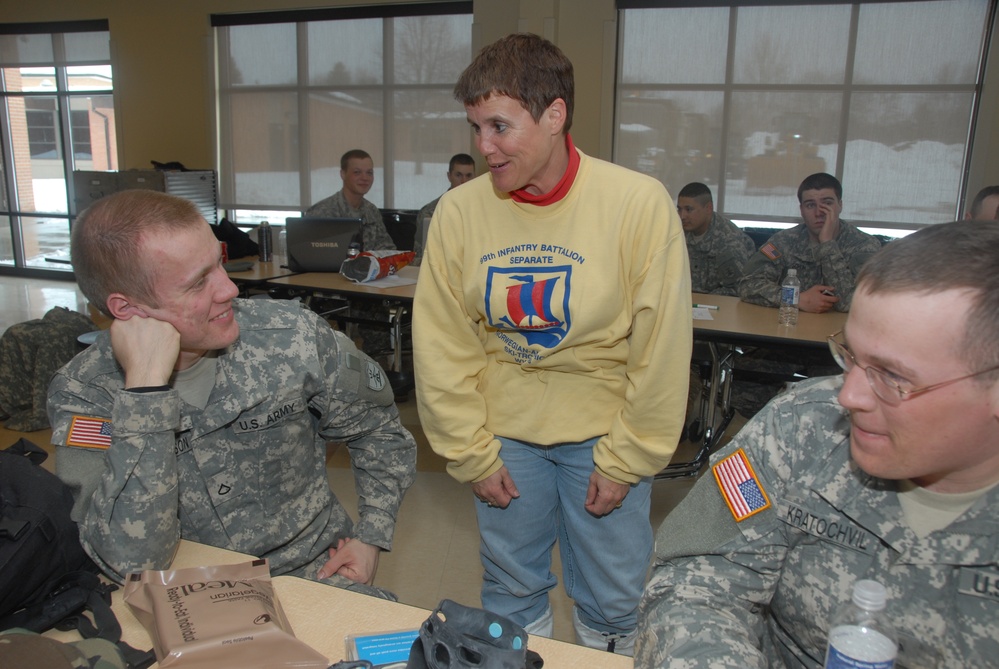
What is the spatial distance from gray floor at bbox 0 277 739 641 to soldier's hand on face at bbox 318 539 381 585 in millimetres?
919

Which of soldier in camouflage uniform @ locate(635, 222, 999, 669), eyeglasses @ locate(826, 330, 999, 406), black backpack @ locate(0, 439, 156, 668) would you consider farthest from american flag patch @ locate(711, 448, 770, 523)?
black backpack @ locate(0, 439, 156, 668)

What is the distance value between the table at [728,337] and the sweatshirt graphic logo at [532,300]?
158 cm

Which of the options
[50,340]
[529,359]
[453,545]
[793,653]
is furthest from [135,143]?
[793,653]

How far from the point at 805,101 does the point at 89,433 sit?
632 centimetres

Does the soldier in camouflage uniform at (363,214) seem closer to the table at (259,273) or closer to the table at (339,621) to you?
the table at (259,273)

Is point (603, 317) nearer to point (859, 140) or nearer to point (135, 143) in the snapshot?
point (859, 140)

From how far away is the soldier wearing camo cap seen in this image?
3.71 ft

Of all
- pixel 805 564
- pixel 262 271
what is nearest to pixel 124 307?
pixel 805 564

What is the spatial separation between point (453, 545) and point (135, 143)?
7.14 meters

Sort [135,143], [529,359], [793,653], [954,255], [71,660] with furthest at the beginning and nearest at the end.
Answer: [135,143], [529,359], [793,653], [71,660], [954,255]

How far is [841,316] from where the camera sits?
10.7 feet

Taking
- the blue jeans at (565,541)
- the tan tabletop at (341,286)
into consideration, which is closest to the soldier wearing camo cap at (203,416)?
the blue jeans at (565,541)

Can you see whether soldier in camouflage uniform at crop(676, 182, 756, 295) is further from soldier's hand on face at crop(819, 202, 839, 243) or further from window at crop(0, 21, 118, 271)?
window at crop(0, 21, 118, 271)

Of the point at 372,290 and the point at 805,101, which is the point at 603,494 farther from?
the point at 805,101
